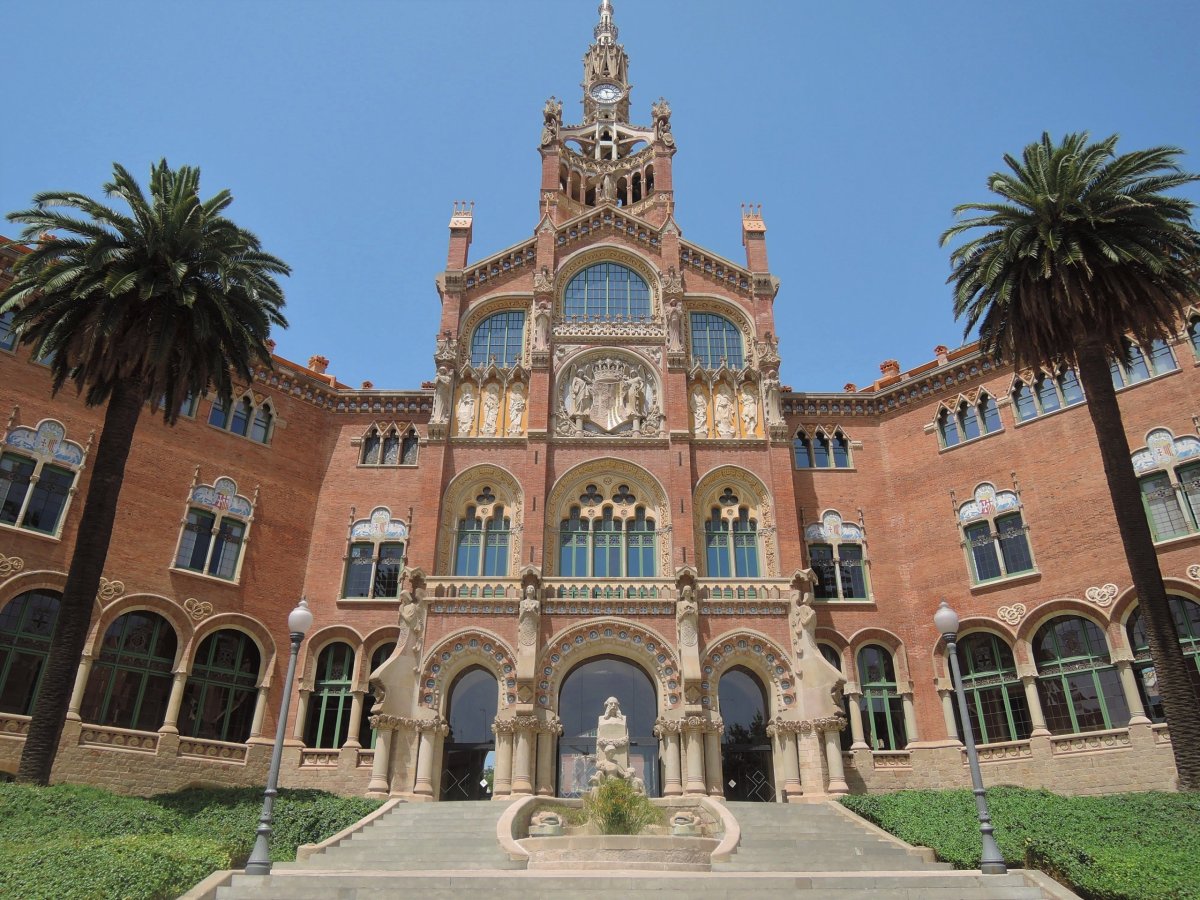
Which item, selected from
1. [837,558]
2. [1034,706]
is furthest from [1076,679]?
[837,558]

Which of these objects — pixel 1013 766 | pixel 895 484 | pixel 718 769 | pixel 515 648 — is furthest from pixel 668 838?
pixel 895 484

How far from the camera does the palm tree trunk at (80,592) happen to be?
2119cm

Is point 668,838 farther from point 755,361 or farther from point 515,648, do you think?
point 755,361

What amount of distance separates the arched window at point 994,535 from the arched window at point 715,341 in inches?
414

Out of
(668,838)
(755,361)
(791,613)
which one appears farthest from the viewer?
(755,361)

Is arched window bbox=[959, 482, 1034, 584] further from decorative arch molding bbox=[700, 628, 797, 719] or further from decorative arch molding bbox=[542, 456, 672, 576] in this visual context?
decorative arch molding bbox=[542, 456, 672, 576]

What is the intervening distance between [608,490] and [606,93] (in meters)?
26.8

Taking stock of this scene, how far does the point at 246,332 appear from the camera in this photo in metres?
26.1

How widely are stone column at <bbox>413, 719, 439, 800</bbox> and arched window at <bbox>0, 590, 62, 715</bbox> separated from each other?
36.1 feet

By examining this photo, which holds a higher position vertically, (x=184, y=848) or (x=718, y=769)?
(x=718, y=769)

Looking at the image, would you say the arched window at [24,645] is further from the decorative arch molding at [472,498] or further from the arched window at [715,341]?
the arched window at [715,341]

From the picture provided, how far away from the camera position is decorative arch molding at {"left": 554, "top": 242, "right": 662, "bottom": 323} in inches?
1480

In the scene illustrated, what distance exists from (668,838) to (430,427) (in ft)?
61.3

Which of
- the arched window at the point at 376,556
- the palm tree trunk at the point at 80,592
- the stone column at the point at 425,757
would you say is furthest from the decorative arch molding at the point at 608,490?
the palm tree trunk at the point at 80,592
